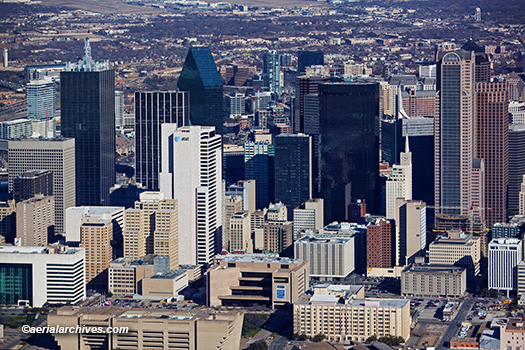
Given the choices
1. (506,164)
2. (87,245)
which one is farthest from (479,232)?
(87,245)

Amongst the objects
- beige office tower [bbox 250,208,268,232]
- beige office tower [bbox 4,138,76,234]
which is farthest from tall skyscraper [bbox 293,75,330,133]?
beige office tower [bbox 4,138,76,234]

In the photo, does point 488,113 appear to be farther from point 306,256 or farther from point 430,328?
point 430,328

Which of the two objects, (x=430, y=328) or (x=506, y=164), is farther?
(x=506, y=164)

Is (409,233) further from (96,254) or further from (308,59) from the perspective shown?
(308,59)

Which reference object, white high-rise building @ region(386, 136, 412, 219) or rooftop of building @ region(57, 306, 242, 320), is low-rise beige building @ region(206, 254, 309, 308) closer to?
rooftop of building @ region(57, 306, 242, 320)

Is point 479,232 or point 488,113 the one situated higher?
point 488,113

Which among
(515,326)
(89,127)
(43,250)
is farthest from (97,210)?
(515,326)
